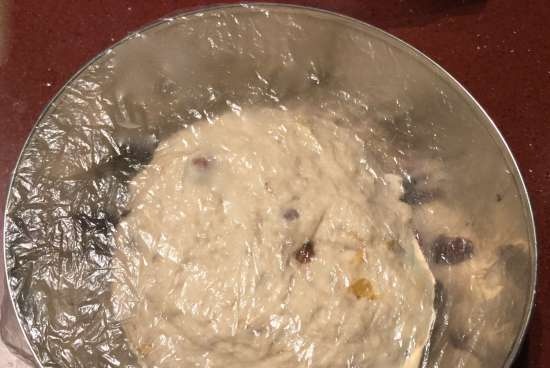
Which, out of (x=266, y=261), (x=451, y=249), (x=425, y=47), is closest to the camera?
(x=266, y=261)

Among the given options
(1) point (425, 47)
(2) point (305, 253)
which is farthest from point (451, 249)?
(1) point (425, 47)

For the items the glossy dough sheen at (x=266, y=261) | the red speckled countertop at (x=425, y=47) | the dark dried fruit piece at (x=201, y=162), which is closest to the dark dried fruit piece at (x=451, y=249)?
the glossy dough sheen at (x=266, y=261)

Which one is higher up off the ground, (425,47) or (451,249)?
(425,47)

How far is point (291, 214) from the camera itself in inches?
30.7

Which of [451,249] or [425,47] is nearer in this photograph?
[451,249]

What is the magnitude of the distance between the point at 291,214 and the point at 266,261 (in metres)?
0.08

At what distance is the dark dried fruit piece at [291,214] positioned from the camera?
Result: 0.78 metres

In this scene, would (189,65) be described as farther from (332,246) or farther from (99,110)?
(332,246)

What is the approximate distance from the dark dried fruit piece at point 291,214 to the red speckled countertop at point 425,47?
17.9 inches

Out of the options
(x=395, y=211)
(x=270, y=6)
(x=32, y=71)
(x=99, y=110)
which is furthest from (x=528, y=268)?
(x=32, y=71)

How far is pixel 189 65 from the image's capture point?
0.87m

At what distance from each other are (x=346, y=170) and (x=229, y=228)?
0.21 m

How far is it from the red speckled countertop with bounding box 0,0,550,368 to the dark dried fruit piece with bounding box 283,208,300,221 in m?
0.45

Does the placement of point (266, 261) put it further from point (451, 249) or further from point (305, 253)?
point (451, 249)
